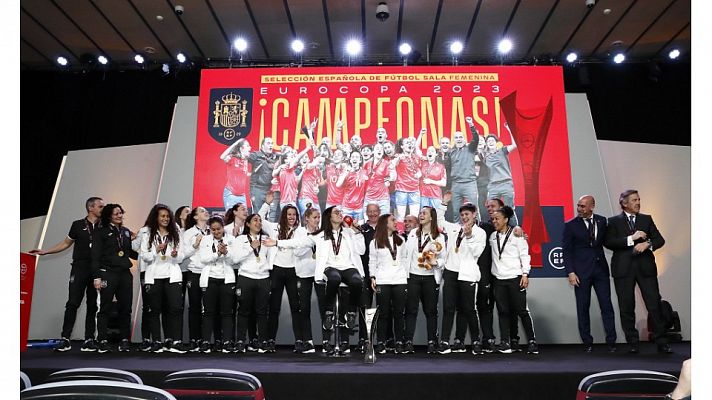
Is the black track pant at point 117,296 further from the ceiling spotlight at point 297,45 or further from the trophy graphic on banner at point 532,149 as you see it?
the trophy graphic on banner at point 532,149

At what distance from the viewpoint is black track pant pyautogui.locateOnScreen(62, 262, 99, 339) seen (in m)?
5.70

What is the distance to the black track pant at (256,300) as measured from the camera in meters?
5.65

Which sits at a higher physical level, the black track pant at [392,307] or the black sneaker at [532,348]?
the black track pant at [392,307]

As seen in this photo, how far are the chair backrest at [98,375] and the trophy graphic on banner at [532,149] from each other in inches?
233

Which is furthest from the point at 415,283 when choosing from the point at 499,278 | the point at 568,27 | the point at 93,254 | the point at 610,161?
the point at 568,27

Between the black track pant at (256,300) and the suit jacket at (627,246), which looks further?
the black track pant at (256,300)

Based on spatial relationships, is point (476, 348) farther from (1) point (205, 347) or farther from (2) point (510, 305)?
(1) point (205, 347)

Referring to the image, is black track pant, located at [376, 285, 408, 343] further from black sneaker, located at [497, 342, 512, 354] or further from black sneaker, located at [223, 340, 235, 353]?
black sneaker, located at [223, 340, 235, 353]

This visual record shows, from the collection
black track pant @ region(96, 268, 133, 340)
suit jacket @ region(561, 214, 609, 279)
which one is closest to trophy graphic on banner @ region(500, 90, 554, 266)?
suit jacket @ region(561, 214, 609, 279)

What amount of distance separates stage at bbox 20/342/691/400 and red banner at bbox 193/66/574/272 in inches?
121

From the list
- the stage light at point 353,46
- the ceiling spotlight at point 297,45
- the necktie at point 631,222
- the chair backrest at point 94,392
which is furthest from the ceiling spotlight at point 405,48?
the chair backrest at point 94,392

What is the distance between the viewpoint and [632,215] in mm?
5645

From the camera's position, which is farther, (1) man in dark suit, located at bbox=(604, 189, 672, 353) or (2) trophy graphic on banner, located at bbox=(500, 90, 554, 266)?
(2) trophy graphic on banner, located at bbox=(500, 90, 554, 266)

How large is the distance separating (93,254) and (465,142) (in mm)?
4914
